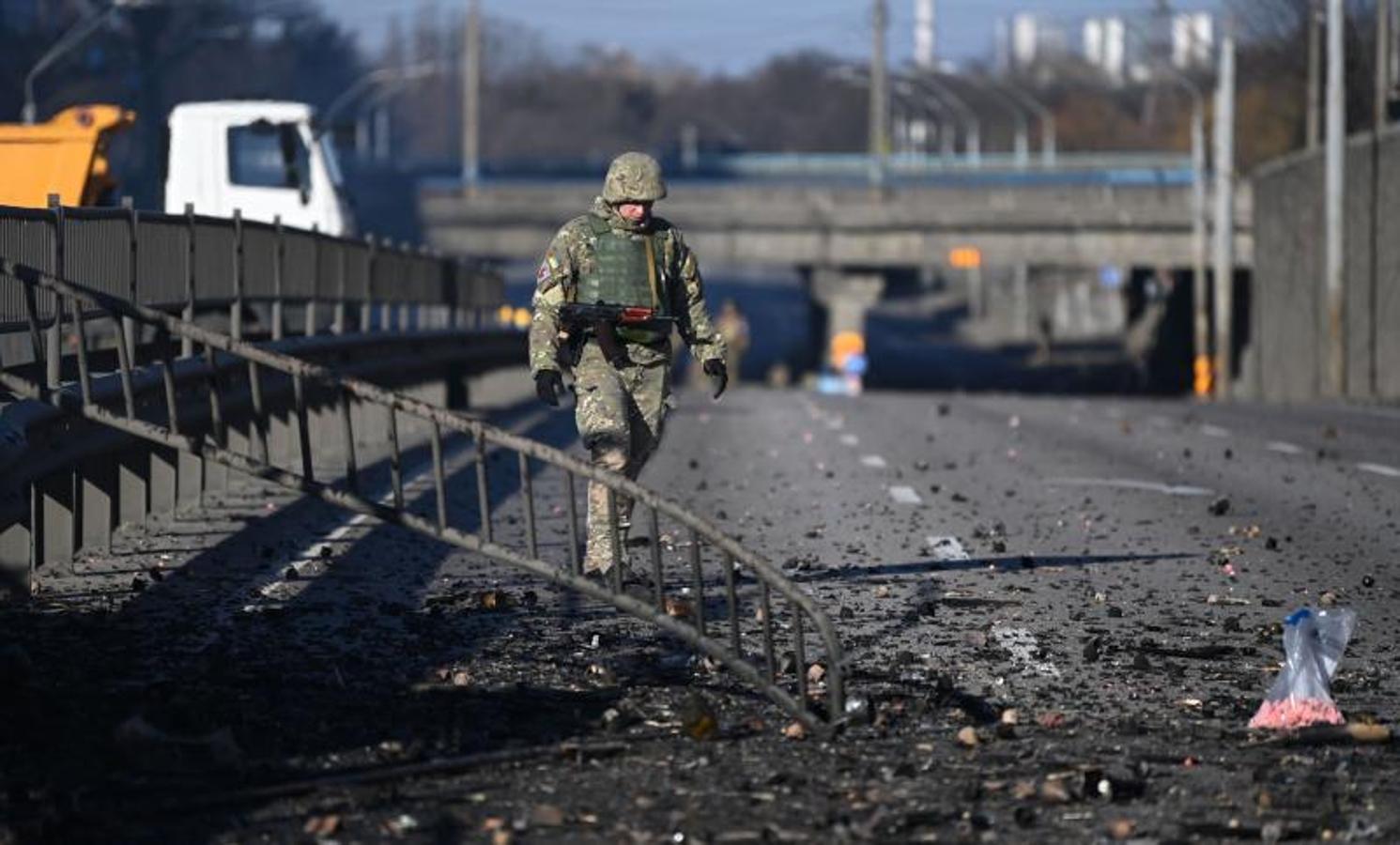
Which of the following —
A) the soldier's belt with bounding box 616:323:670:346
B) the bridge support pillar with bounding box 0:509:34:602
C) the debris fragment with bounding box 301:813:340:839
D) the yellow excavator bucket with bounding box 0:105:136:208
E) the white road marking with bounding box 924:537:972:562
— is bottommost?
the white road marking with bounding box 924:537:972:562

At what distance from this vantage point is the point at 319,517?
16453 millimetres

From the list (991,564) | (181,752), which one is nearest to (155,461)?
(991,564)

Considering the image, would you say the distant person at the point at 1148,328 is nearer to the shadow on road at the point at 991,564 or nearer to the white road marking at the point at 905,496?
the white road marking at the point at 905,496

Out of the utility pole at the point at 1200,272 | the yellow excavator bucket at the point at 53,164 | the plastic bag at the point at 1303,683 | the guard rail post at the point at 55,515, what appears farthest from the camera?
the utility pole at the point at 1200,272

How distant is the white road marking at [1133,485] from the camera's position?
62.8 feet

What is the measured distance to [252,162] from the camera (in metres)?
30.4

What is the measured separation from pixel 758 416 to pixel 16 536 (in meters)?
20.6

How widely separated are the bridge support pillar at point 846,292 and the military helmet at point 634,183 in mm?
70881

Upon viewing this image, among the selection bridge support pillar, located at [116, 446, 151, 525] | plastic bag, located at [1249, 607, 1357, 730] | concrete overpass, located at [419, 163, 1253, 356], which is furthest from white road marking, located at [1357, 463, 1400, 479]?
concrete overpass, located at [419, 163, 1253, 356]

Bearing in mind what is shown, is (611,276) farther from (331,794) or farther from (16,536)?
(331,794)

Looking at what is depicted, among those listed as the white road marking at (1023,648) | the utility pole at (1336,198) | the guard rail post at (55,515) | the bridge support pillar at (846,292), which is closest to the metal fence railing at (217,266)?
the guard rail post at (55,515)

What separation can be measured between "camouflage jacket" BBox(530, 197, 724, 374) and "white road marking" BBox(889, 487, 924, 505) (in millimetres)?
5572

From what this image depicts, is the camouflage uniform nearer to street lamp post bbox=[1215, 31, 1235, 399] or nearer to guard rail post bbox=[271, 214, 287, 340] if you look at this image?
guard rail post bbox=[271, 214, 287, 340]

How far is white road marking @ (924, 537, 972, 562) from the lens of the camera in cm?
1421
